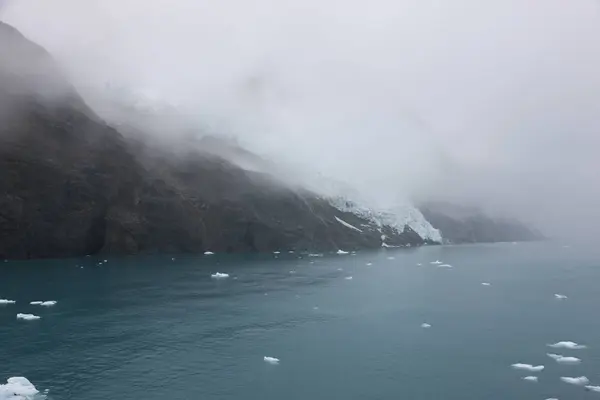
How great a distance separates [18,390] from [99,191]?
258 feet

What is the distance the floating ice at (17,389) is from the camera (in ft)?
81.7

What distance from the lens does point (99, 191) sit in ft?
327

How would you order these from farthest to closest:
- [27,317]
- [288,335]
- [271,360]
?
[27,317] < [288,335] < [271,360]

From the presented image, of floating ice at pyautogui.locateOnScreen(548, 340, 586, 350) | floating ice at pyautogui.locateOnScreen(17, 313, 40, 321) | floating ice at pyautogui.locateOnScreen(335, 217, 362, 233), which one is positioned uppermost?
floating ice at pyautogui.locateOnScreen(335, 217, 362, 233)

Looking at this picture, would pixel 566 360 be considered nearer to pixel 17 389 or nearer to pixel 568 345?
pixel 568 345

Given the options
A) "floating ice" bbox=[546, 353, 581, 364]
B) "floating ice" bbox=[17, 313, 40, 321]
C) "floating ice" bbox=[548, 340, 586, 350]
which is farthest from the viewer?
"floating ice" bbox=[17, 313, 40, 321]

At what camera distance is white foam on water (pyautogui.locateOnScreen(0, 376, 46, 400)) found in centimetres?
2491

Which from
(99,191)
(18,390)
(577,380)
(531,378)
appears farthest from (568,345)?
(99,191)

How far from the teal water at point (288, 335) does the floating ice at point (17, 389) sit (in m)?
1.07

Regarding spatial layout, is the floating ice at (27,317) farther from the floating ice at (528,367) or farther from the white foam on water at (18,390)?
the floating ice at (528,367)

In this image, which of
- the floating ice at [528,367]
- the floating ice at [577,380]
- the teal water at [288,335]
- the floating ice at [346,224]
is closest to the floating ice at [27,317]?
the teal water at [288,335]

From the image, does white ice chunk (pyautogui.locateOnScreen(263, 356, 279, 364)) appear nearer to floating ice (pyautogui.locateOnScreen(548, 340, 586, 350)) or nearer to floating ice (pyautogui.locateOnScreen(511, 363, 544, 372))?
floating ice (pyautogui.locateOnScreen(511, 363, 544, 372))

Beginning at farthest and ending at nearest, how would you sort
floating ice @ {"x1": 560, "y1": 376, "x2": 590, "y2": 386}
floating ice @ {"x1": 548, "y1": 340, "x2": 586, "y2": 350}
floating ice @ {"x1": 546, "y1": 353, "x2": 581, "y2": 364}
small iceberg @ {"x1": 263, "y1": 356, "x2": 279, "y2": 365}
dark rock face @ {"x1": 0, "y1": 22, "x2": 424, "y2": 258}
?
dark rock face @ {"x1": 0, "y1": 22, "x2": 424, "y2": 258}, floating ice @ {"x1": 548, "y1": 340, "x2": 586, "y2": 350}, floating ice @ {"x1": 546, "y1": 353, "x2": 581, "y2": 364}, small iceberg @ {"x1": 263, "y1": 356, "x2": 279, "y2": 365}, floating ice @ {"x1": 560, "y1": 376, "x2": 590, "y2": 386}

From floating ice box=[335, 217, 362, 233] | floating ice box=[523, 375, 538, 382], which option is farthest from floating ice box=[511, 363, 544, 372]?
floating ice box=[335, 217, 362, 233]
